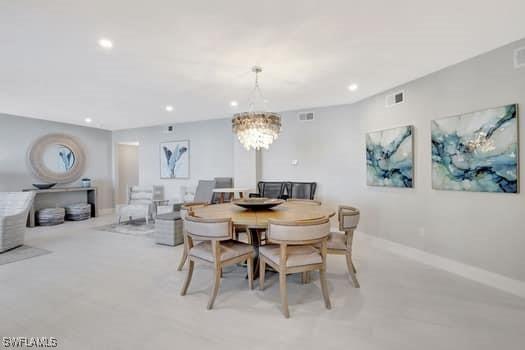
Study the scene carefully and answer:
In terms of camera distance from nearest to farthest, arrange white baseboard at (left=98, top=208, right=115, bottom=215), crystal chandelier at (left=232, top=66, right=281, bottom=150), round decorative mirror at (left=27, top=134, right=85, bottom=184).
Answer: crystal chandelier at (left=232, top=66, right=281, bottom=150)
round decorative mirror at (left=27, top=134, right=85, bottom=184)
white baseboard at (left=98, top=208, right=115, bottom=215)

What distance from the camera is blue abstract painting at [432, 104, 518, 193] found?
2.71 metres

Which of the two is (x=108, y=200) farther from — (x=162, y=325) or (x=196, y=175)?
(x=162, y=325)

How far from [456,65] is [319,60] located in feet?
Answer: 5.61

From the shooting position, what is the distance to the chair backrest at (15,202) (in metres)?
4.42

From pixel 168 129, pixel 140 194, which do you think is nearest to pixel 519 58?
pixel 168 129

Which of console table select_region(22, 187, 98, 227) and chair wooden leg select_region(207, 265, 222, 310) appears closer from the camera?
chair wooden leg select_region(207, 265, 222, 310)

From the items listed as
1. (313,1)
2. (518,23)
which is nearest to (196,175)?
(313,1)

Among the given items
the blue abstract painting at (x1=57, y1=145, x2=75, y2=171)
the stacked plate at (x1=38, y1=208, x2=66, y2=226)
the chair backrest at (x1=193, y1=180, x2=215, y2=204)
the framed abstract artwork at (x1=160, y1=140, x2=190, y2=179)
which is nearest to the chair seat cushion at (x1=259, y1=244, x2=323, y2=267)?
the chair backrest at (x1=193, y1=180, x2=215, y2=204)

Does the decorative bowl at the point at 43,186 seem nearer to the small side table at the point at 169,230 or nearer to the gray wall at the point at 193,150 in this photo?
the gray wall at the point at 193,150

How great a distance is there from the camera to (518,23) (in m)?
2.35

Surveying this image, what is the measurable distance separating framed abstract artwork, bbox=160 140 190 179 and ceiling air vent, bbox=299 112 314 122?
10.3ft

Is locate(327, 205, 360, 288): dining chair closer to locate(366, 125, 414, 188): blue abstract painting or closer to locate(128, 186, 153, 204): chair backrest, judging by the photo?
locate(366, 125, 414, 188): blue abstract painting

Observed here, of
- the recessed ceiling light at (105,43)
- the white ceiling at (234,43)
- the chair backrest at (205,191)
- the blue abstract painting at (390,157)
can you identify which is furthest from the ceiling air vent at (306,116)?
the recessed ceiling light at (105,43)

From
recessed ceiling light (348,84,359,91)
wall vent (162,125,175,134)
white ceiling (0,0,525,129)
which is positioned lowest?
wall vent (162,125,175,134)
